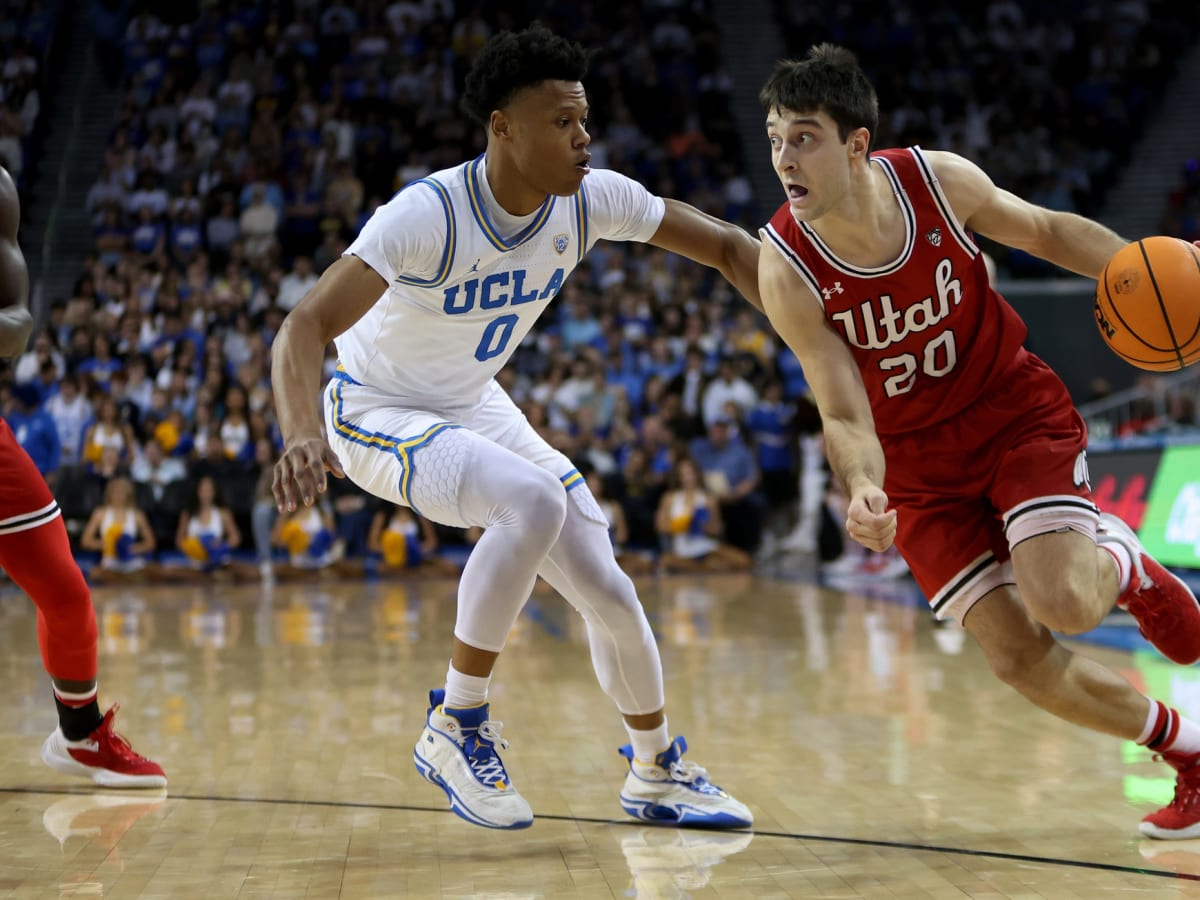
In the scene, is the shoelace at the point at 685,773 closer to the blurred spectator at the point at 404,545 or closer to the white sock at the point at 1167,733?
the white sock at the point at 1167,733

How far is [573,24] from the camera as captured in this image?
19.1m

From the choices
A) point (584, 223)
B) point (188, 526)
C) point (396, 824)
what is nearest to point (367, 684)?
point (396, 824)

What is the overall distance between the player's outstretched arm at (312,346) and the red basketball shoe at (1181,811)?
2367 mm

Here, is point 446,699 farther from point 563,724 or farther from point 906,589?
point 906,589

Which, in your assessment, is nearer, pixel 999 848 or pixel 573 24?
pixel 999 848

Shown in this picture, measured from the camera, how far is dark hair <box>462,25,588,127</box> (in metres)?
3.89

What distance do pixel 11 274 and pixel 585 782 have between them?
7.99 feet

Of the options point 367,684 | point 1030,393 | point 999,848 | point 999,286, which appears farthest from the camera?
point 999,286

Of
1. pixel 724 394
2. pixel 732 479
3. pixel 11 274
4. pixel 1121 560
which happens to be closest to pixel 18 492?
pixel 11 274

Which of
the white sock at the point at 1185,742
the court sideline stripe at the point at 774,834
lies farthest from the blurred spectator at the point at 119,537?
the white sock at the point at 1185,742

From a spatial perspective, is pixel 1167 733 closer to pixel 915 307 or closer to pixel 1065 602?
pixel 1065 602

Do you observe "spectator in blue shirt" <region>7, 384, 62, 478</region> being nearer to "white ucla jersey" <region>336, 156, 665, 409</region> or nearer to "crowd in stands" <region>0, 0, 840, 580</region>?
"crowd in stands" <region>0, 0, 840, 580</region>

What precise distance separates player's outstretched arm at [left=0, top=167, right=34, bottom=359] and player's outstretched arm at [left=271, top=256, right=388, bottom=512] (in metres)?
1.04

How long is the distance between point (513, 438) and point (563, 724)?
1.93 meters
